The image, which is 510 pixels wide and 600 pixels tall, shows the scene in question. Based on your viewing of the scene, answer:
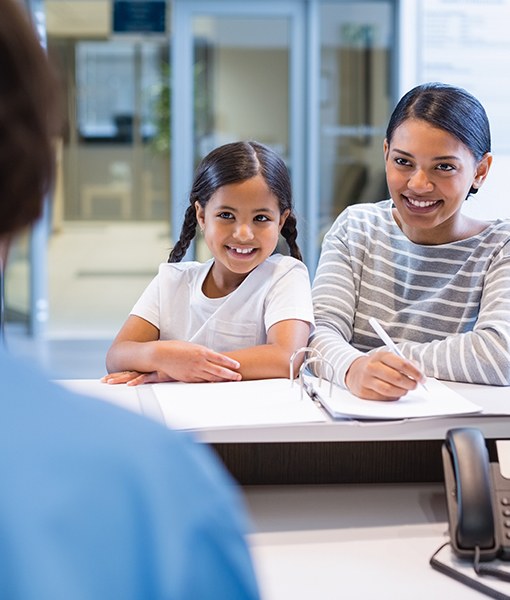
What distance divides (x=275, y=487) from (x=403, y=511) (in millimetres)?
234

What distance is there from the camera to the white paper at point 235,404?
129 centimetres

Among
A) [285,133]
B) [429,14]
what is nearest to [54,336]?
[285,133]

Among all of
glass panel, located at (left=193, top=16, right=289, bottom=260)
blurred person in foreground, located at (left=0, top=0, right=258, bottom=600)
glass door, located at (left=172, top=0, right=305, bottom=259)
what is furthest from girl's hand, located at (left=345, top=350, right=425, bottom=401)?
Answer: glass panel, located at (left=193, top=16, right=289, bottom=260)

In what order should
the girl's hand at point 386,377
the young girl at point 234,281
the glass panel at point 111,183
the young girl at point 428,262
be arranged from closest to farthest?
1. the girl's hand at point 386,377
2. the young girl at point 428,262
3. the young girl at point 234,281
4. the glass panel at point 111,183

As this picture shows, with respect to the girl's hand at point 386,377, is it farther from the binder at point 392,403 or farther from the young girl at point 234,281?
the young girl at point 234,281

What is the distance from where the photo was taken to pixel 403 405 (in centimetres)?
139

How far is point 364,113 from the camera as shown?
607 cm

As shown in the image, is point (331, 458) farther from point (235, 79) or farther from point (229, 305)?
point (235, 79)

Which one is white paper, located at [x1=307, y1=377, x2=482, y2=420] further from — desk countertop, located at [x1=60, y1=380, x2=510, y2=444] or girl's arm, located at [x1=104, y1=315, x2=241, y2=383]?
girl's arm, located at [x1=104, y1=315, x2=241, y2=383]

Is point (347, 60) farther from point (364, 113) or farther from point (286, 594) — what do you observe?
point (286, 594)

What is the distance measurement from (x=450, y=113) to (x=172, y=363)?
0.70 meters

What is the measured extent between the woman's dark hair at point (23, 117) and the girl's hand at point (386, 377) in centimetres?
105

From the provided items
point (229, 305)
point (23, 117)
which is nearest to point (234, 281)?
point (229, 305)

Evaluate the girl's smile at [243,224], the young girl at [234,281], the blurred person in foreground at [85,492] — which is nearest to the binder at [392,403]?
the young girl at [234,281]
